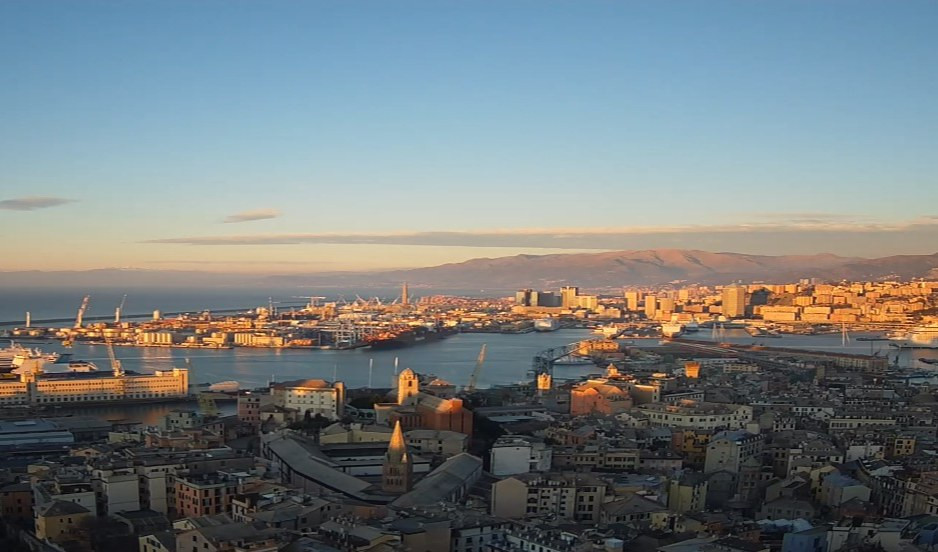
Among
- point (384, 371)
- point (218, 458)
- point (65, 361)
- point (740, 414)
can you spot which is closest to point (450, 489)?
point (218, 458)

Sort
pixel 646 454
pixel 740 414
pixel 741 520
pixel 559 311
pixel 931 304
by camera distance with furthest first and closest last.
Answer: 1. pixel 559 311
2. pixel 931 304
3. pixel 740 414
4. pixel 646 454
5. pixel 741 520

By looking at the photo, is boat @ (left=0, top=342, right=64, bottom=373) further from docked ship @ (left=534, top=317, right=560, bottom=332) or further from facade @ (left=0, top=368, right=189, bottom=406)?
docked ship @ (left=534, top=317, right=560, bottom=332)

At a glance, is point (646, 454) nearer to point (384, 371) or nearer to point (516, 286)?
point (384, 371)

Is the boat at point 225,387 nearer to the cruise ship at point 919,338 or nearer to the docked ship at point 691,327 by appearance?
the cruise ship at point 919,338

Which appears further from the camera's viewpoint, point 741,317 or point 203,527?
point 741,317

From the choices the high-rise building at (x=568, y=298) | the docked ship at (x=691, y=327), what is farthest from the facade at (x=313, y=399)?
the high-rise building at (x=568, y=298)

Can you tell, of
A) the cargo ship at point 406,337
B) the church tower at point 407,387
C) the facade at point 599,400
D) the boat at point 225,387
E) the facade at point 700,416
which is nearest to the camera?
the facade at point 700,416
